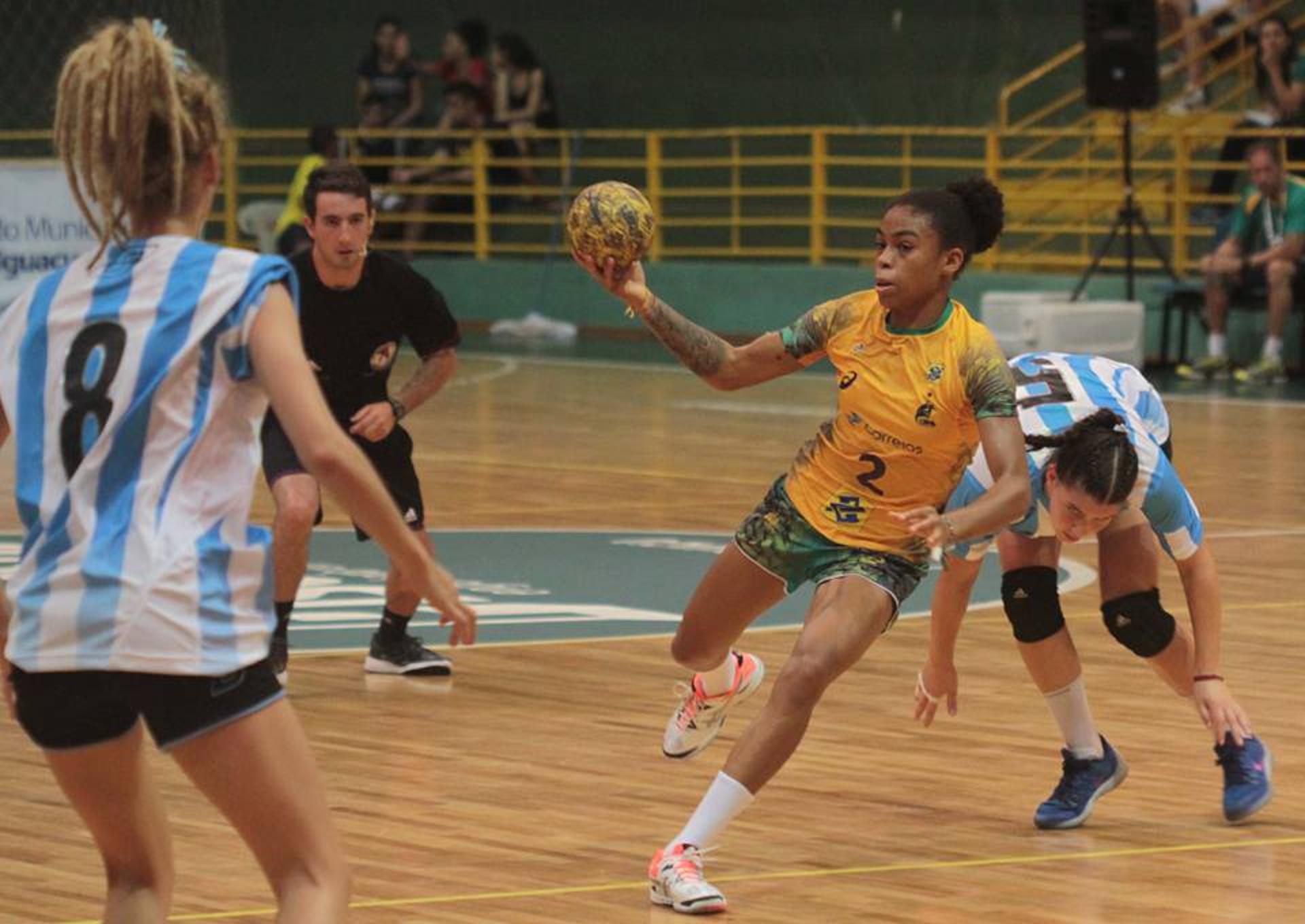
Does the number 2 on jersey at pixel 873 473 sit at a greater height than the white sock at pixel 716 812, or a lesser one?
greater

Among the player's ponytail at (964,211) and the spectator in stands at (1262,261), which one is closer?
the player's ponytail at (964,211)

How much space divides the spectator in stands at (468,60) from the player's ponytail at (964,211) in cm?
1842

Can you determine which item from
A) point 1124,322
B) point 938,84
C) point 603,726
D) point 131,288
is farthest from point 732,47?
point 131,288

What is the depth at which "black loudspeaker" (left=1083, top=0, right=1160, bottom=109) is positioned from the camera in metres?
18.5

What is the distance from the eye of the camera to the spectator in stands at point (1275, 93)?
Answer: 19.1 m

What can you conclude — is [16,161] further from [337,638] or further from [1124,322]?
[337,638]

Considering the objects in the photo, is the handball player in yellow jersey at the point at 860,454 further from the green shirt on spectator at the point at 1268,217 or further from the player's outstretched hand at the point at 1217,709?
the green shirt on spectator at the point at 1268,217

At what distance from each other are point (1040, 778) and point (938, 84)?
17.4m

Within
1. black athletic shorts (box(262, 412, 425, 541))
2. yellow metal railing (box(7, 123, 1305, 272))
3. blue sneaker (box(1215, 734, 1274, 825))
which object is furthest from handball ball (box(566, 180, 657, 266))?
yellow metal railing (box(7, 123, 1305, 272))

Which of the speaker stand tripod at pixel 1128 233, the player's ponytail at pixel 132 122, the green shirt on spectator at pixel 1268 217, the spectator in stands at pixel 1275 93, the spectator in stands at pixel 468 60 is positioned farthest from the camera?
the spectator in stands at pixel 468 60

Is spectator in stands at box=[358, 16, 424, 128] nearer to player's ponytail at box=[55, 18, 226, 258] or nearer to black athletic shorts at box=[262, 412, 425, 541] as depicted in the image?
black athletic shorts at box=[262, 412, 425, 541]

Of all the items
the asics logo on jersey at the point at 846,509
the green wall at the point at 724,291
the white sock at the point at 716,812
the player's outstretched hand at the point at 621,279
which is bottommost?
the green wall at the point at 724,291

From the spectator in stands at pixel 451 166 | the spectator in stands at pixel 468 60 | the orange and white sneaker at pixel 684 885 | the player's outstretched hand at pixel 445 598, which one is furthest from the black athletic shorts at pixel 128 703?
the spectator in stands at pixel 468 60

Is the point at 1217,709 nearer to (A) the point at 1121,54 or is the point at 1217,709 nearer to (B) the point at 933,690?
(B) the point at 933,690
